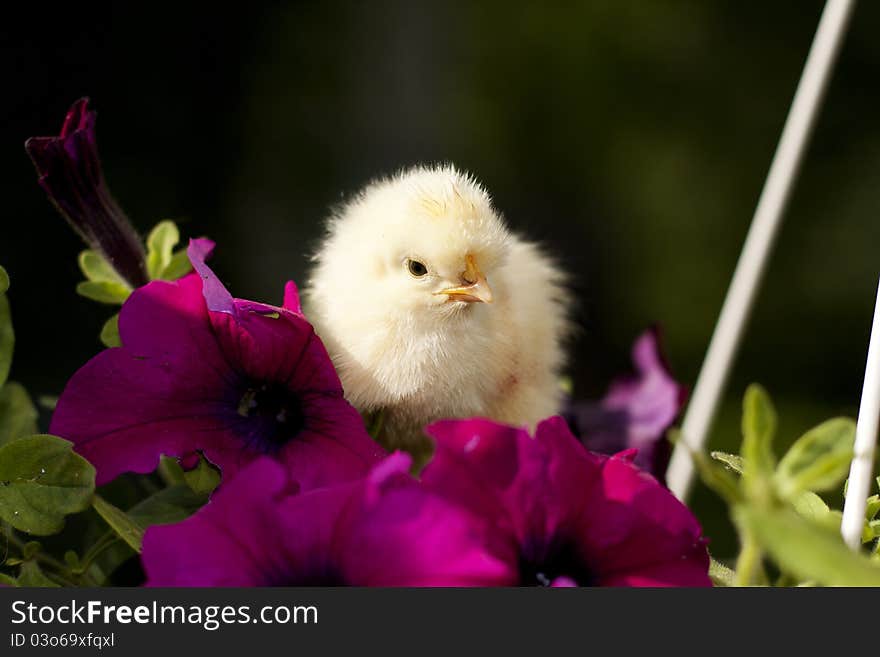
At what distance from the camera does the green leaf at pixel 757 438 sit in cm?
20

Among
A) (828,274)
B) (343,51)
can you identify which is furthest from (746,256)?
(343,51)

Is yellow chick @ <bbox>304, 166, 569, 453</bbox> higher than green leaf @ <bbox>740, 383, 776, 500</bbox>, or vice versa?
green leaf @ <bbox>740, 383, 776, 500</bbox>

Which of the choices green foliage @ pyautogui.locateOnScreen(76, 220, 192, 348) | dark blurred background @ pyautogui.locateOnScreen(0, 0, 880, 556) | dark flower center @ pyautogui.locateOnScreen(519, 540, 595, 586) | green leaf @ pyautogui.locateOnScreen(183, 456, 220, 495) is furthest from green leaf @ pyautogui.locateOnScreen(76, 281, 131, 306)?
dark blurred background @ pyautogui.locateOnScreen(0, 0, 880, 556)

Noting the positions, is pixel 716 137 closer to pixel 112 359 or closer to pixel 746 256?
pixel 746 256

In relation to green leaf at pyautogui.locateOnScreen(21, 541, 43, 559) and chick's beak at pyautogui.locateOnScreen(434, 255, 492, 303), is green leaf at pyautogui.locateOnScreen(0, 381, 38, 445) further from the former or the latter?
chick's beak at pyautogui.locateOnScreen(434, 255, 492, 303)

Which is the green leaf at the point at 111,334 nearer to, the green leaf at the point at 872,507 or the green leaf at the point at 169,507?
the green leaf at the point at 169,507

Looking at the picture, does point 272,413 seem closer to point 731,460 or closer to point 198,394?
point 198,394

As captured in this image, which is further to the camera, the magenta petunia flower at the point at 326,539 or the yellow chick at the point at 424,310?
the yellow chick at the point at 424,310

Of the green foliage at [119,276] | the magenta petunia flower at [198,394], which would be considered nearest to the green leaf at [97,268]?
the green foliage at [119,276]

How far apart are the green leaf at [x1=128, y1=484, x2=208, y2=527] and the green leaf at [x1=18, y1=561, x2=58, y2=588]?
30mm

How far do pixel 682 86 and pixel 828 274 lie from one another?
460 mm

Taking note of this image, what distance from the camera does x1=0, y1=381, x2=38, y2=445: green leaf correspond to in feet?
1.09

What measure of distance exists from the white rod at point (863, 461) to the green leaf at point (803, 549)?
0.06m

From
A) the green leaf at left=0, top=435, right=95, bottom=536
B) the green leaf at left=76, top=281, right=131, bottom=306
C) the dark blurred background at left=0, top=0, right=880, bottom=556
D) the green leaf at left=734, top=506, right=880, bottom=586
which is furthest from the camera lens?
the dark blurred background at left=0, top=0, right=880, bottom=556
